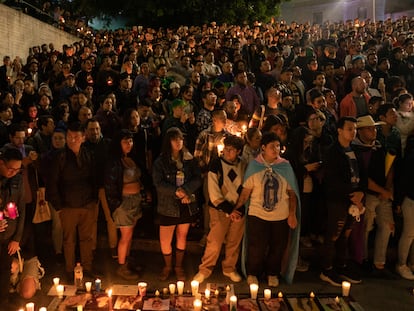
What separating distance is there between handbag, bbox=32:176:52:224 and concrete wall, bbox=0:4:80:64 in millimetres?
11009

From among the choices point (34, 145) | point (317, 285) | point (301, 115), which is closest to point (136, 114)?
point (34, 145)

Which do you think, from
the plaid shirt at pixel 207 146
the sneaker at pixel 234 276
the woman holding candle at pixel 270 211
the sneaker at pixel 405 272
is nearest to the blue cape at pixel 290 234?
the woman holding candle at pixel 270 211

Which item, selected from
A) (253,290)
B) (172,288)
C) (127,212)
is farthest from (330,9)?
(172,288)

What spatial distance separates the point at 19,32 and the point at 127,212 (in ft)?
44.5

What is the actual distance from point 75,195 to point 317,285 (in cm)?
327

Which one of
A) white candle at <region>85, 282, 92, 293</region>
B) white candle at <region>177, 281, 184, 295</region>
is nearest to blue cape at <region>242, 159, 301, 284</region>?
white candle at <region>177, 281, 184, 295</region>

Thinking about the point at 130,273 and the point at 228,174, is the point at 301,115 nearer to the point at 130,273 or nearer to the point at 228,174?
the point at 228,174

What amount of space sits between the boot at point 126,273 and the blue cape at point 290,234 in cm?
144

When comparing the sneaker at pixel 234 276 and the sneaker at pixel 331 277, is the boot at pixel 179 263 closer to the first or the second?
the sneaker at pixel 234 276

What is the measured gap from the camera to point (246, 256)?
6.07 m

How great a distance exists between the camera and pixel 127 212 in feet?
19.6

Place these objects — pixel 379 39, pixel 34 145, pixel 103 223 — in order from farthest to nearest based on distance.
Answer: pixel 379 39, pixel 103 223, pixel 34 145

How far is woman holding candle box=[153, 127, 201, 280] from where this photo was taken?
5.84 m

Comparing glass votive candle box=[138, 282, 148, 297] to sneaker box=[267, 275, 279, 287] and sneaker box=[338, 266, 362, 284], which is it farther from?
sneaker box=[338, 266, 362, 284]
